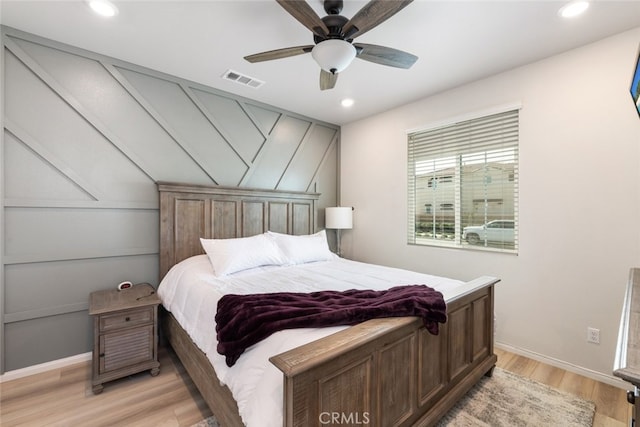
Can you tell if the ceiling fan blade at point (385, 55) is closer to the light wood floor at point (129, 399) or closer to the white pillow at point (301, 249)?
the white pillow at point (301, 249)

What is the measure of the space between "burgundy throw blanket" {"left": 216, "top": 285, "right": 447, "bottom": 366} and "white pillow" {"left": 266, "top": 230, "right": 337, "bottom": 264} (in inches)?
48.5

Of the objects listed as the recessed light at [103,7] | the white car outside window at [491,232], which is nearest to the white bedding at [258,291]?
the white car outside window at [491,232]

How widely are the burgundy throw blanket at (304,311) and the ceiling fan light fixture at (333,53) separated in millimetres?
1526

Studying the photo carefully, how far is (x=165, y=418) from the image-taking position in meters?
1.79

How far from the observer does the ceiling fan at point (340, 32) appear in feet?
4.93

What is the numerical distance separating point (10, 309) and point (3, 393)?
588 millimetres

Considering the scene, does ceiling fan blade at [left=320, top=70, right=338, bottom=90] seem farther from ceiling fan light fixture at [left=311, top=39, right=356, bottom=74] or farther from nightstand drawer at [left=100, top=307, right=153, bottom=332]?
nightstand drawer at [left=100, top=307, right=153, bottom=332]

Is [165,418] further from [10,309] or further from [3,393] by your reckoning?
[10,309]

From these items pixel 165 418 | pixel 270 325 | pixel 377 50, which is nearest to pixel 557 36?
pixel 377 50

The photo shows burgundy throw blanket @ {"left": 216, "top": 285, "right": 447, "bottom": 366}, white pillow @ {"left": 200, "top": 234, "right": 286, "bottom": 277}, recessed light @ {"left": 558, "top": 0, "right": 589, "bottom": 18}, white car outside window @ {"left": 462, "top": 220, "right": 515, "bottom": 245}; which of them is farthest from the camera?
white car outside window @ {"left": 462, "top": 220, "right": 515, "bottom": 245}

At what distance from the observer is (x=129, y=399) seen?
1.97 m

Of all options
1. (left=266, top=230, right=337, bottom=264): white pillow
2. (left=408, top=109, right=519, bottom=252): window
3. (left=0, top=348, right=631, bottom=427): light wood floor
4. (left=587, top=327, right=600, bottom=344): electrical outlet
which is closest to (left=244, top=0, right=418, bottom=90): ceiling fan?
(left=408, top=109, right=519, bottom=252): window

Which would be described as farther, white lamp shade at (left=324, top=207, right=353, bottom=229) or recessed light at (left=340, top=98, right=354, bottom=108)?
white lamp shade at (left=324, top=207, right=353, bottom=229)

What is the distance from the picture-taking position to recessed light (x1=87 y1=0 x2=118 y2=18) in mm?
1881
